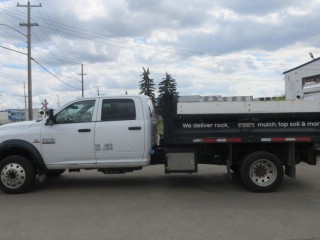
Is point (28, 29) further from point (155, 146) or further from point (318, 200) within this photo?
point (318, 200)

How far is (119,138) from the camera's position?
9.09m

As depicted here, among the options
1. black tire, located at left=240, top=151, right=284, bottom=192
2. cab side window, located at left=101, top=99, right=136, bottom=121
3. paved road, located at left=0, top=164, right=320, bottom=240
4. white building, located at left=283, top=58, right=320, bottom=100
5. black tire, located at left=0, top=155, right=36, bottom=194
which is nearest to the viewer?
paved road, located at left=0, top=164, right=320, bottom=240

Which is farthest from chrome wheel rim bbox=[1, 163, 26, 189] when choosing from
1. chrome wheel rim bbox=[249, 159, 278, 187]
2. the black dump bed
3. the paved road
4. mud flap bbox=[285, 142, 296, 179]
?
mud flap bbox=[285, 142, 296, 179]

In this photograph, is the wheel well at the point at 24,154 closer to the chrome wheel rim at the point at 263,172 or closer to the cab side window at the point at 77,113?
the cab side window at the point at 77,113

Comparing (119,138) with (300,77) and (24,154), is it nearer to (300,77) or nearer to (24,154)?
(24,154)

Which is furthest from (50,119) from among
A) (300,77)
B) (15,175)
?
(300,77)

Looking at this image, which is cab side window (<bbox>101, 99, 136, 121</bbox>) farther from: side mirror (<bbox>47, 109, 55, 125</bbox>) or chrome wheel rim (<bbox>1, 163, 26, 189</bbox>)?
chrome wheel rim (<bbox>1, 163, 26, 189</bbox>)

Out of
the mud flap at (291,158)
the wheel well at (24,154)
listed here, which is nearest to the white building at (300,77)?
the mud flap at (291,158)

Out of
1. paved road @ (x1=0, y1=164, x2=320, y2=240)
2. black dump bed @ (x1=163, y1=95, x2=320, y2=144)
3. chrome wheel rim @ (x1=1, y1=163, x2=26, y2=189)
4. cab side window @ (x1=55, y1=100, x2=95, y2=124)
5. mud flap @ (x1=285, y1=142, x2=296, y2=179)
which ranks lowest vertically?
paved road @ (x1=0, y1=164, x2=320, y2=240)

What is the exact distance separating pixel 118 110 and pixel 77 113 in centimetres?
87

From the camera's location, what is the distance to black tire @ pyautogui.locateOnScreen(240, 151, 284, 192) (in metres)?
8.94

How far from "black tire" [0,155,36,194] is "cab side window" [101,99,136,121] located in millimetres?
1915

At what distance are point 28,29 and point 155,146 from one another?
109 ft

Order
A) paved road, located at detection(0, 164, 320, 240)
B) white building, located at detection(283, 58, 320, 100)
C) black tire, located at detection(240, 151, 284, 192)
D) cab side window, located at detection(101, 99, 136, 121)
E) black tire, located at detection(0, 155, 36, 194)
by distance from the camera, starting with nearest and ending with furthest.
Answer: paved road, located at detection(0, 164, 320, 240) < black tire, located at detection(240, 151, 284, 192) < black tire, located at detection(0, 155, 36, 194) < cab side window, located at detection(101, 99, 136, 121) < white building, located at detection(283, 58, 320, 100)
